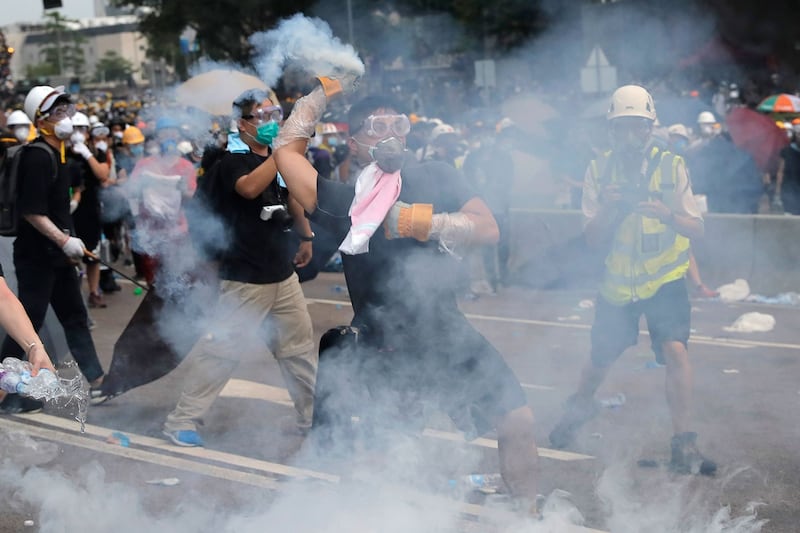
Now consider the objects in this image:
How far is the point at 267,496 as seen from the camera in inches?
194

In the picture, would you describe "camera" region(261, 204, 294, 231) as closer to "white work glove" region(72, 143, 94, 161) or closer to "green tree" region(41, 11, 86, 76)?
"white work glove" region(72, 143, 94, 161)

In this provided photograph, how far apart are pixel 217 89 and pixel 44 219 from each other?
1.44 m

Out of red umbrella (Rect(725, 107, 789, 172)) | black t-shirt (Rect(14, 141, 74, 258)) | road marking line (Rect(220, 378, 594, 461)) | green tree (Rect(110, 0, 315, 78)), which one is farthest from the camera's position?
red umbrella (Rect(725, 107, 789, 172))

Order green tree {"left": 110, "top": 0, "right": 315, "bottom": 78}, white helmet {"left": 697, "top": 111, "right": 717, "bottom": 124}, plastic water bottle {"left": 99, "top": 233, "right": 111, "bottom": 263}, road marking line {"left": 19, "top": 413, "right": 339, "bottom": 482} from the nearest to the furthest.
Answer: road marking line {"left": 19, "top": 413, "right": 339, "bottom": 482}, green tree {"left": 110, "top": 0, "right": 315, "bottom": 78}, white helmet {"left": 697, "top": 111, "right": 717, "bottom": 124}, plastic water bottle {"left": 99, "top": 233, "right": 111, "bottom": 263}

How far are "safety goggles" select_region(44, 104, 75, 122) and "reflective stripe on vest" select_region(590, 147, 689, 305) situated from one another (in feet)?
10.6

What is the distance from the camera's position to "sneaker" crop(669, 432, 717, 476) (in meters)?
5.21

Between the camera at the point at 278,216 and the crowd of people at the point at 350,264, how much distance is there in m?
0.01

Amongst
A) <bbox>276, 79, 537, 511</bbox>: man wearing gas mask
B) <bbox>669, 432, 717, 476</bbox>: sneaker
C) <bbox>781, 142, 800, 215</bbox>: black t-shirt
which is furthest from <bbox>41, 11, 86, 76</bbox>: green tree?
<bbox>276, 79, 537, 511</bbox>: man wearing gas mask

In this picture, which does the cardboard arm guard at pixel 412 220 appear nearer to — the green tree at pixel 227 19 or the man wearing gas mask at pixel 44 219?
the green tree at pixel 227 19

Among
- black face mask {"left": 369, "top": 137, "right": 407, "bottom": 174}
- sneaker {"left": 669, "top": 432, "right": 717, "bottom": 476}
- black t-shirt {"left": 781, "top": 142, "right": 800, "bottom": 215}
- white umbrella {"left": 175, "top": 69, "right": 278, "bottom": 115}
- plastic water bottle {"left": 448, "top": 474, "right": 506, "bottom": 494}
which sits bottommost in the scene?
black t-shirt {"left": 781, "top": 142, "right": 800, "bottom": 215}

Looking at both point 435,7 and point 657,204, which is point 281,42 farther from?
point 435,7

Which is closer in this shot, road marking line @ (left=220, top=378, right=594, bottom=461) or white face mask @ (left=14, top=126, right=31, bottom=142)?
road marking line @ (left=220, top=378, right=594, bottom=461)

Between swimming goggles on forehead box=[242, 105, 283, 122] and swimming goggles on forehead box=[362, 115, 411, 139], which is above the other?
swimming goggles on forehead box=[362, 115, 411, 139]

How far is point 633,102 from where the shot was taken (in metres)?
5.15
